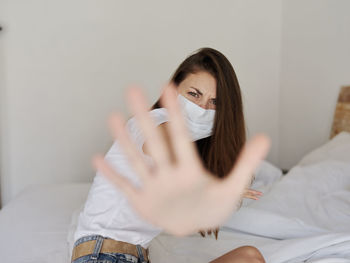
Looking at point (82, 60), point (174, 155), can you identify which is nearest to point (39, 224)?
point (174, 155)

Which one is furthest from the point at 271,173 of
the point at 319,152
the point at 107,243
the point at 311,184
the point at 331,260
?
the point at 107,243

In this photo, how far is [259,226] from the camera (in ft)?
4.50

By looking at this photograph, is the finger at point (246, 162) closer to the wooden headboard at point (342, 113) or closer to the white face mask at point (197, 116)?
the white face mask at point (197, 116)

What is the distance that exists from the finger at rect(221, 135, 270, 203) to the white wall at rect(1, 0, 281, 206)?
2315mm

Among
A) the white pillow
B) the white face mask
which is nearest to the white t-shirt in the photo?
the white face mask

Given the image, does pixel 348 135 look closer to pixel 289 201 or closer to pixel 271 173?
pixel 271 173

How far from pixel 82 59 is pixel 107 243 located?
193 cm

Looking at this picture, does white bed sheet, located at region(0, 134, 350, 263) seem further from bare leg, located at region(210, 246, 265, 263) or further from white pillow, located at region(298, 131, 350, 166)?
bare leg, located at region(210, 246, 265, 263)

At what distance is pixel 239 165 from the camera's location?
1.52 ft

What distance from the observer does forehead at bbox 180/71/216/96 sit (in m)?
1.16

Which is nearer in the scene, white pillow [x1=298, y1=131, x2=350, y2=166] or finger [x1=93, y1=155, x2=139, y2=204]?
finger [x1=93, y1=155, x2=139, y2=204]

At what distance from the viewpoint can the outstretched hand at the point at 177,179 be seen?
45 cm

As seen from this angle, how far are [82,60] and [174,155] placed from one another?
2.15 meters

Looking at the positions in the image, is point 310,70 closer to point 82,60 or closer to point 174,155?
point 82,60
